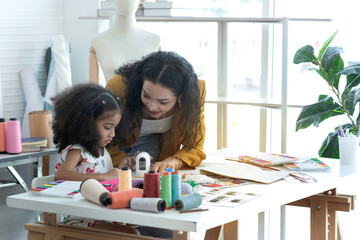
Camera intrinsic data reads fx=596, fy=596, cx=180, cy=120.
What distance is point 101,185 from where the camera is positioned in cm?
219

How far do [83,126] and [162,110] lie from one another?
41 cm

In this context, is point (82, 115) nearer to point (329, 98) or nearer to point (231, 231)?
point (231, 231)

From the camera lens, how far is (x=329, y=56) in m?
3.64

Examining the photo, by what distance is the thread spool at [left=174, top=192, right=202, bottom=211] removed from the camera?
2.04 meters

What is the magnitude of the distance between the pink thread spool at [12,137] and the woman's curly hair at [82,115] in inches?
52.7

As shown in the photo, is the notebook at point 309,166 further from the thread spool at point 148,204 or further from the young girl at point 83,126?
the thread spool at point 148,204

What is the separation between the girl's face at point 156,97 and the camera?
275 centimetres

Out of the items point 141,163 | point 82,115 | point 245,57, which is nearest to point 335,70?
point 245,57

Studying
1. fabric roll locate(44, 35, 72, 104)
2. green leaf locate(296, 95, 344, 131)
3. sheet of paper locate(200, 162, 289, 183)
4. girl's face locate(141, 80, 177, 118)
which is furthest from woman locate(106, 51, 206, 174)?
fabric roll locate(44, 35, 72, 104)

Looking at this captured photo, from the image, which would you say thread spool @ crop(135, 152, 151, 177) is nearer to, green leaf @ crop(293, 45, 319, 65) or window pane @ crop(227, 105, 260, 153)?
green leaf @ crop(293, 45, 319, 65)

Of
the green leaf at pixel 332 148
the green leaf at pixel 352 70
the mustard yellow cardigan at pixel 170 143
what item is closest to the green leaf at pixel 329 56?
the green leaf at pixel 352 70

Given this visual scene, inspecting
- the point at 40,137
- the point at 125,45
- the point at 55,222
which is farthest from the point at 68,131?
the point at 40,137

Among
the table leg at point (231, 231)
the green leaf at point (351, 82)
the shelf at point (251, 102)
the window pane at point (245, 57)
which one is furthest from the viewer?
the window pane at point (245, 57)

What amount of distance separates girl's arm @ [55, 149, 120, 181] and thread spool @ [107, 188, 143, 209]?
0.35m
